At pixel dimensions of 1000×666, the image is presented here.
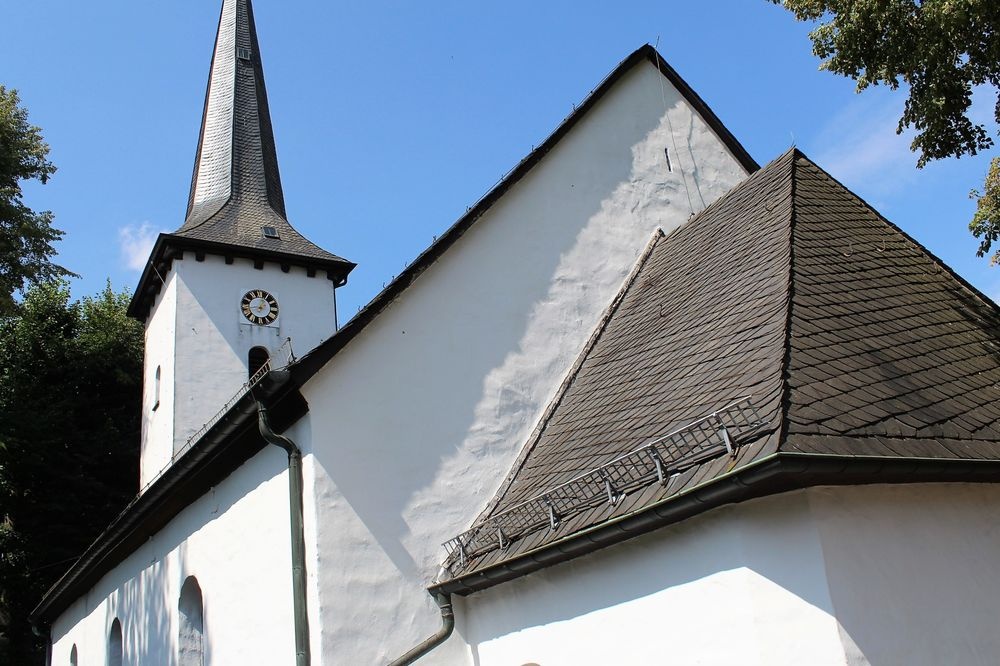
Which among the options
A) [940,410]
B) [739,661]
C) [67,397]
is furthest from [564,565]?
[67,397]

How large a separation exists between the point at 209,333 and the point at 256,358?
1.00 m

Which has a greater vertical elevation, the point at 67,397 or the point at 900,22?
the point at 67,397

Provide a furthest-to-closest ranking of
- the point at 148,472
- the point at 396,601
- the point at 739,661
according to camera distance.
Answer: the point at 148,472, the point at 396,601, the point at 739,661

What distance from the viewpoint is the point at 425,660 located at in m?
8.29

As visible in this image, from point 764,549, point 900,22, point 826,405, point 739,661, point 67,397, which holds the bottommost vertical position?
point 739,661

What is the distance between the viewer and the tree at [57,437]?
24359 millimetres

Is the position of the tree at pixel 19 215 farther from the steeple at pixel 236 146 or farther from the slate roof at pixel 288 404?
the slate roof at pixel 288 404

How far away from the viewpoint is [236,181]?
2058 cm

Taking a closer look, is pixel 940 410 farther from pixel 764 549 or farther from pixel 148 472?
pixel 148 472

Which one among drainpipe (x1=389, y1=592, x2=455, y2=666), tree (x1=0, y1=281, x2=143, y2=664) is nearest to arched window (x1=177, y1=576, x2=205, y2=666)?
drainpipe (x1=389, y1=592, x2=455, y2=666)

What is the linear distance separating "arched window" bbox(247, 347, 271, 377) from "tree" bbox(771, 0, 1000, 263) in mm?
12400

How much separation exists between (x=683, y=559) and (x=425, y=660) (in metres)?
3.11

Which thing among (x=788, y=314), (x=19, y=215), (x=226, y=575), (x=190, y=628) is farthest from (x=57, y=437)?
(x=788, y=314)

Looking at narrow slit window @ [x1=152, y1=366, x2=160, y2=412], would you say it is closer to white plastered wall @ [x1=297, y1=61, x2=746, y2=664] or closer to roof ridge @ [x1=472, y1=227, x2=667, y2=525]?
white plastered wall @ [x1=297, y1=61, x2=746, y2=664]
